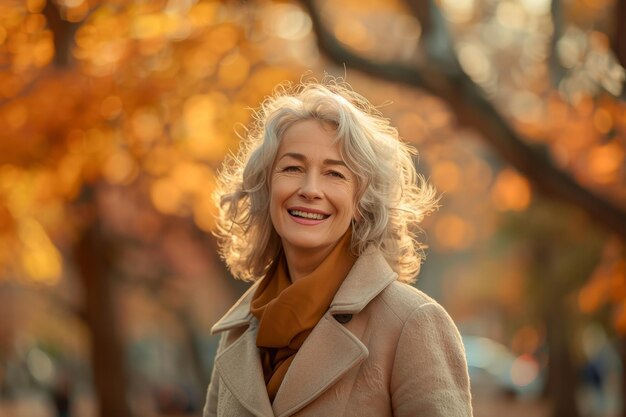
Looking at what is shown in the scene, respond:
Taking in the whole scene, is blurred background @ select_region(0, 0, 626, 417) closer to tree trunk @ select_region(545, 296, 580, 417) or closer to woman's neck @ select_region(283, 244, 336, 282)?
tree trunk @ select_region(545, 296, 580, 417)

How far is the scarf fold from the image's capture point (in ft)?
13.3

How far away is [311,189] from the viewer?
404 centimetres

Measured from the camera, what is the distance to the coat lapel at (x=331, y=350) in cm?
394

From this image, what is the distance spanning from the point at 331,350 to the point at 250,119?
13.5 metres

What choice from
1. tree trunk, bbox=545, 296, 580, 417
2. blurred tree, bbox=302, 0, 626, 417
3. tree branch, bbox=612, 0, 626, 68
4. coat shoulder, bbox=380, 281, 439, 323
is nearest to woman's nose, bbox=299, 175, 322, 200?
coat shoulder, bbox=380, 281, 439, 323

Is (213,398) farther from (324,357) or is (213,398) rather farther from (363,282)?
(363,282)

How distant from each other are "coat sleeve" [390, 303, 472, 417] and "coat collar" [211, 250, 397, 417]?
0.14 meters

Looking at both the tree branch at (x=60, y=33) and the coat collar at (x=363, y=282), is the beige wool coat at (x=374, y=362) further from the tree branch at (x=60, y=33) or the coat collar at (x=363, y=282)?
the tree branch at (x=60, y=33)

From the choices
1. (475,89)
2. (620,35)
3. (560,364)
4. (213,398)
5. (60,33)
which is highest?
(213,398)

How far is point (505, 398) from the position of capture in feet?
138

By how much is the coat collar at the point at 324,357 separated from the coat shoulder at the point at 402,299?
3 cm

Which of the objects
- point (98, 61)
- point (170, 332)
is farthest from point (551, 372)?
point (170, 332)

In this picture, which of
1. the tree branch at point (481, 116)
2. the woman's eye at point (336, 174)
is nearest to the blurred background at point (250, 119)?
the tree branch at point (481, 116)

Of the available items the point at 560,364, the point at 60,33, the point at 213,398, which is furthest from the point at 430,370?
the point at 560,364
